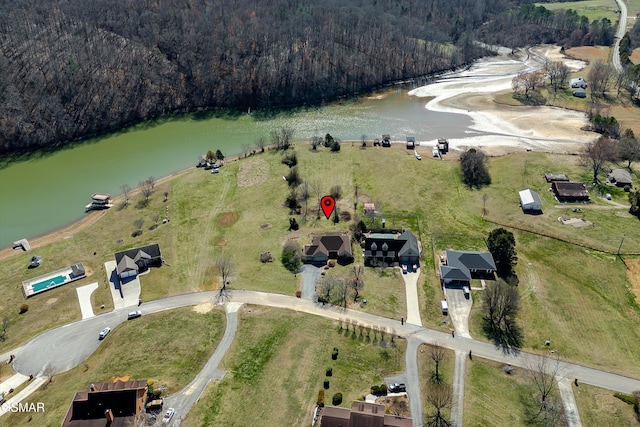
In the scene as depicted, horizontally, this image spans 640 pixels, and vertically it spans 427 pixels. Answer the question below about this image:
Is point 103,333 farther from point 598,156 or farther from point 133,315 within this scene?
point 598,156

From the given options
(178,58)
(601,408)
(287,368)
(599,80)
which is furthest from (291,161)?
(599,80)

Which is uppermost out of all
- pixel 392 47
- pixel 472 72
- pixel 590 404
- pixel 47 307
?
pixel 392 47

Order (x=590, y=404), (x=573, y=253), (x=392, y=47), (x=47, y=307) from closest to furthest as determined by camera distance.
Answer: (x=590, y=404), (x=47, y=307), (x=573, y=253), (x=392, y=47)

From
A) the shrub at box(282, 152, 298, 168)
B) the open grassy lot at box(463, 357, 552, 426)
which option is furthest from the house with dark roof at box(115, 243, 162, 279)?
the open grassy lot at box(463, 357, 552, 426)

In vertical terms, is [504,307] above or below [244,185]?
below

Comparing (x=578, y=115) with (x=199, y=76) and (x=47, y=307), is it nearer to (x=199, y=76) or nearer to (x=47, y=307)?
(x=199, y=76)

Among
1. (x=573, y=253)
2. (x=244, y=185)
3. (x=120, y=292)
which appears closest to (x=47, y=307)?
(x=120, y=292)

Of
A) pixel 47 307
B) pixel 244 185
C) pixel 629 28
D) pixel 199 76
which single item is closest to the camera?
pixel 47 307

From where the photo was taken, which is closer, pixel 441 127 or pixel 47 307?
pixel 47 307
